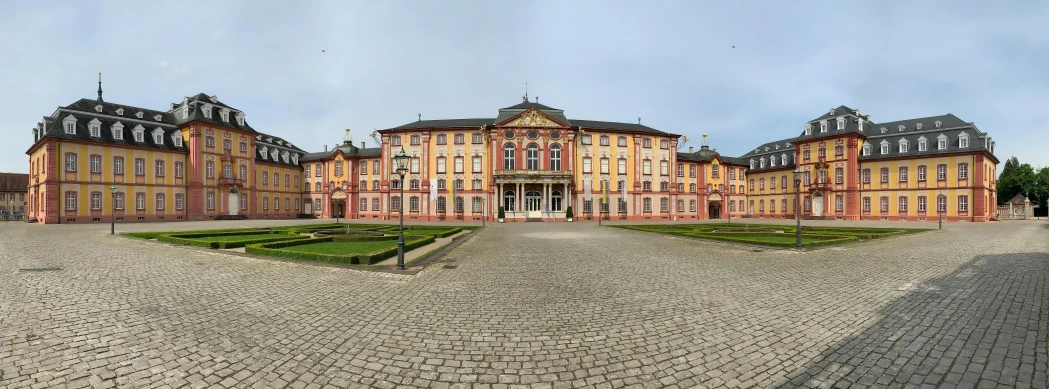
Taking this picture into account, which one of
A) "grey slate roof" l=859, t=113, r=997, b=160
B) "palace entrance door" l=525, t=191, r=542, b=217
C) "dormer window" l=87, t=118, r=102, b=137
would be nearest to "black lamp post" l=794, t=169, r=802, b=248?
"palace entrance door" l=525, t=191, r=542, b=217

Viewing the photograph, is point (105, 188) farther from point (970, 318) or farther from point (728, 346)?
point (970, 318)

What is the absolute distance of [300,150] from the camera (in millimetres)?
76688

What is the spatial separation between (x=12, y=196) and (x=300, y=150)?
70.3 meters

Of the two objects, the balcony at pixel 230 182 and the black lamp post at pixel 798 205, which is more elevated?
the balcony at pixel 230 182

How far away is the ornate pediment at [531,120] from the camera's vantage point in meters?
57.3

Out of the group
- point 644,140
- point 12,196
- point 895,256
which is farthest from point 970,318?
point 12,196

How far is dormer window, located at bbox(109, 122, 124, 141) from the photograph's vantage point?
1890 inches

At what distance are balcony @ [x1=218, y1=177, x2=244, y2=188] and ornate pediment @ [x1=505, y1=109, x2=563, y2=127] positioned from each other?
37.6 meters

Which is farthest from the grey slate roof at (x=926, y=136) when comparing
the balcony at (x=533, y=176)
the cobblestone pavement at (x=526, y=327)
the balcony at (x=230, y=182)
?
the balcony at (x=230, y=182)

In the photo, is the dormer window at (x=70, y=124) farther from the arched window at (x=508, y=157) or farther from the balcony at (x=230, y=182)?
the arched window at (x=508, y=157)

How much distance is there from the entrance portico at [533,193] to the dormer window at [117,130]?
43970 millimetres

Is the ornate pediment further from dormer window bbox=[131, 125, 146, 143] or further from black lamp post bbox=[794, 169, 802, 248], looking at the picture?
dormer window bbox=[131, 125, 146, 143]

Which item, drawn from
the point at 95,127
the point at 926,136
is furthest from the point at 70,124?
the point at 926,136

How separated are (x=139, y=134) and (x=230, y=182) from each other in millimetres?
10600
